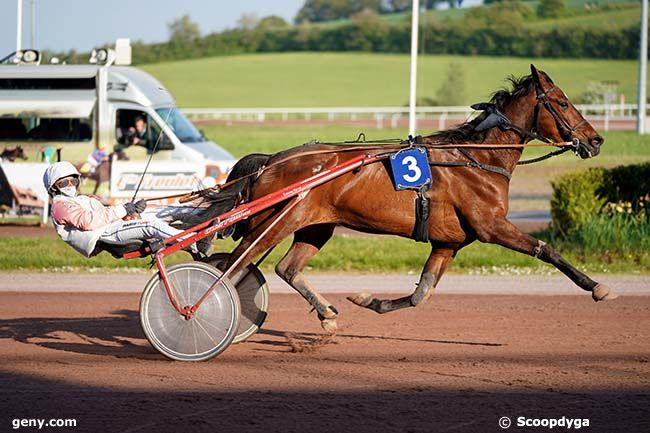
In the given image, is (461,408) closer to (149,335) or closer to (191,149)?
(149,335)

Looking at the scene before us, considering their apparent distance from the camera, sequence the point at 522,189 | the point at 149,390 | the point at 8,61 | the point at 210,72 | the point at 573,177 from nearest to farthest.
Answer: the point at 149,390 < the point at 573,177 < the point at 8,61 < the point at 522,189 < the point at 210,72

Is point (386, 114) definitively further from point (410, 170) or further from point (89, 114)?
point (410, 170)

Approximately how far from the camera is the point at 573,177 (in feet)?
45.6

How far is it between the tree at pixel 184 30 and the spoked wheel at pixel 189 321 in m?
78.2

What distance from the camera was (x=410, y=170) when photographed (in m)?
7.64

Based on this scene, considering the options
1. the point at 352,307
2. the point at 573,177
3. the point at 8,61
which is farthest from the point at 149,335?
the point at 8,61

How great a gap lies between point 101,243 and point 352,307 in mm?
3230

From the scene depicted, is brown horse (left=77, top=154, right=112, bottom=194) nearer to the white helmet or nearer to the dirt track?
the dirt track

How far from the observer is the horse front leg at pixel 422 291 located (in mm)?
7879

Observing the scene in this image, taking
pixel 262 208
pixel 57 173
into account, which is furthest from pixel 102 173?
pixel 262 208

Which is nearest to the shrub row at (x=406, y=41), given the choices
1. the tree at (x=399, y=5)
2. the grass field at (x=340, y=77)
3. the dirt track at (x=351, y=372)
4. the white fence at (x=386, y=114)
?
the grass field at (x=340, y=77)

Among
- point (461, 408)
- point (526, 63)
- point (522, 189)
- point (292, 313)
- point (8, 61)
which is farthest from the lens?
point (526, 63)

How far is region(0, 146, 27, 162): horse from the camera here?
55.6 feet

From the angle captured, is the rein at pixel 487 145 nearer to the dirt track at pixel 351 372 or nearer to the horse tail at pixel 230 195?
the horse tail at pixel 230 195
